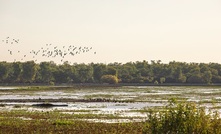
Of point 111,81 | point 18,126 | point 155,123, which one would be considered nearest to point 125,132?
point 18,126

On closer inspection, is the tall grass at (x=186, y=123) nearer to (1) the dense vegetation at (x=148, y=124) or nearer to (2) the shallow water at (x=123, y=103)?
(1) the dense vegetation at (x=148, y=124)

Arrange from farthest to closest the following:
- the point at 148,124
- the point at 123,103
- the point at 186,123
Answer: the point at 123,103, the point at 148,124, the point at 186,123

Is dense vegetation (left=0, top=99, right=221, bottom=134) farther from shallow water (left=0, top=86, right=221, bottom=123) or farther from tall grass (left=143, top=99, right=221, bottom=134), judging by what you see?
shallow water (left=0, top=86, right=221, bottom=123)

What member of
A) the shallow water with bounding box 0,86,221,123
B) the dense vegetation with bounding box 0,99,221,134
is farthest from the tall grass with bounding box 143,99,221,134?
the shallow water with bounding box 0,86,221,123

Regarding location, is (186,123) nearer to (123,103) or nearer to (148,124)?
(148,124)

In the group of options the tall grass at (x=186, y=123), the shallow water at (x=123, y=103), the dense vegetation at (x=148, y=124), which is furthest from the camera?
the shallow water at (x=123, y=103)

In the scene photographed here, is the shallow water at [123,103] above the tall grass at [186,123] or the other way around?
the other way around

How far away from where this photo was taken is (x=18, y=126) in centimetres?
3638

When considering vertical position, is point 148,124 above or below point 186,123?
below

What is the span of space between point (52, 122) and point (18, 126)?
137 inches

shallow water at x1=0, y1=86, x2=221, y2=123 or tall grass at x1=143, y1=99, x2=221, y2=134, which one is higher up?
tall grass at x1=143, y1=99, x2=221, y2=134

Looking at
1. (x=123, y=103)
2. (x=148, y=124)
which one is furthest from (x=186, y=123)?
(x=123, y=103)

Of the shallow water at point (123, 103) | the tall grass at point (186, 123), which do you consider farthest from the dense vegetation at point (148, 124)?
the shallow water at point (123, 103)

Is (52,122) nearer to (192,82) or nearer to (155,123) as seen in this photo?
(155,123)
